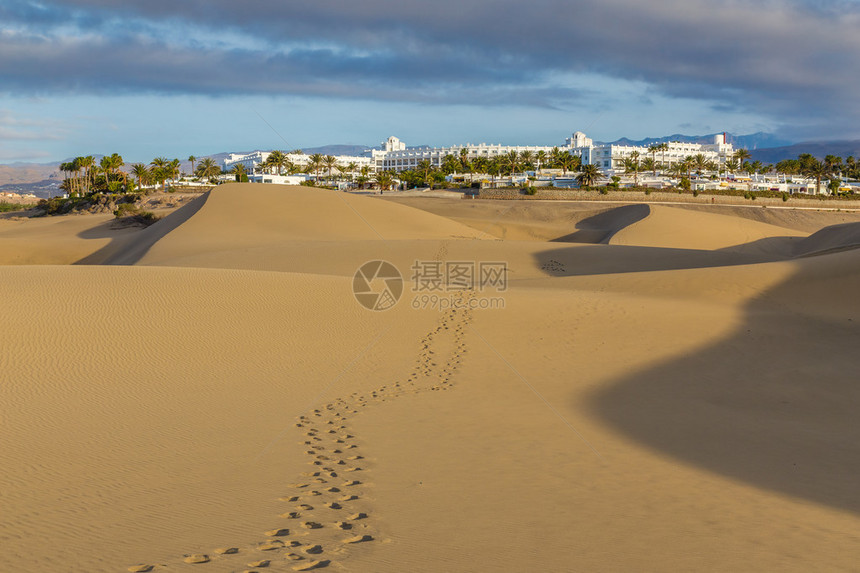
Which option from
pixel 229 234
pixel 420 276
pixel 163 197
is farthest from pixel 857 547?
Answer: pixel 163 197

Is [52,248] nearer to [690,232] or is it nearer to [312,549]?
[312,549]

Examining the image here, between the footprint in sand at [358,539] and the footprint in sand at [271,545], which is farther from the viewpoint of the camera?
the footprint in sand at [358,539]

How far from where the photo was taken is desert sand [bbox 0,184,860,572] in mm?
5016

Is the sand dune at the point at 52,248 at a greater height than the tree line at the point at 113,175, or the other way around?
the tree line at the point at 113,175

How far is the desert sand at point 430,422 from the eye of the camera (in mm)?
5016

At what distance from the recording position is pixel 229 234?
115ft

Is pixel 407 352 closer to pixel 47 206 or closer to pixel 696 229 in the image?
pixel 696 229

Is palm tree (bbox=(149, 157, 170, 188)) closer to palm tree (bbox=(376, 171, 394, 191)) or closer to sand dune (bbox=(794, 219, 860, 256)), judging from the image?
palm tree (bbox=(376, 171, 394, 191))

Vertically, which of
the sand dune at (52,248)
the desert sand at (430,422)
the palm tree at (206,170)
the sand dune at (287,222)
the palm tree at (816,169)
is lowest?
the desert sand at (430,422)

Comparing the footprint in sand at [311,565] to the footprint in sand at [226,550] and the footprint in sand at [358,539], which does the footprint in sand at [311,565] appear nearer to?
the footprint in sand at [358,539]

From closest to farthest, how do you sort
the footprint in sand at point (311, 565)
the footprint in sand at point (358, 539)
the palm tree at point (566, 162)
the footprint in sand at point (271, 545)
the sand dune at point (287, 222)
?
the footprint in sand at point (311, 565) < the footprint in sand at point (271, 545) < the footprint in sand at point (358, 539) < the sand dune at point (287, 222) < the palm tree at point (566, 162)

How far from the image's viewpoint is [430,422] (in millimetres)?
8617

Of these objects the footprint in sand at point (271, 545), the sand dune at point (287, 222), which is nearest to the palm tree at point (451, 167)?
the sand dune at point (287, 222)

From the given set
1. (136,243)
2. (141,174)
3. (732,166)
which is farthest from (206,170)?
(732,166)
